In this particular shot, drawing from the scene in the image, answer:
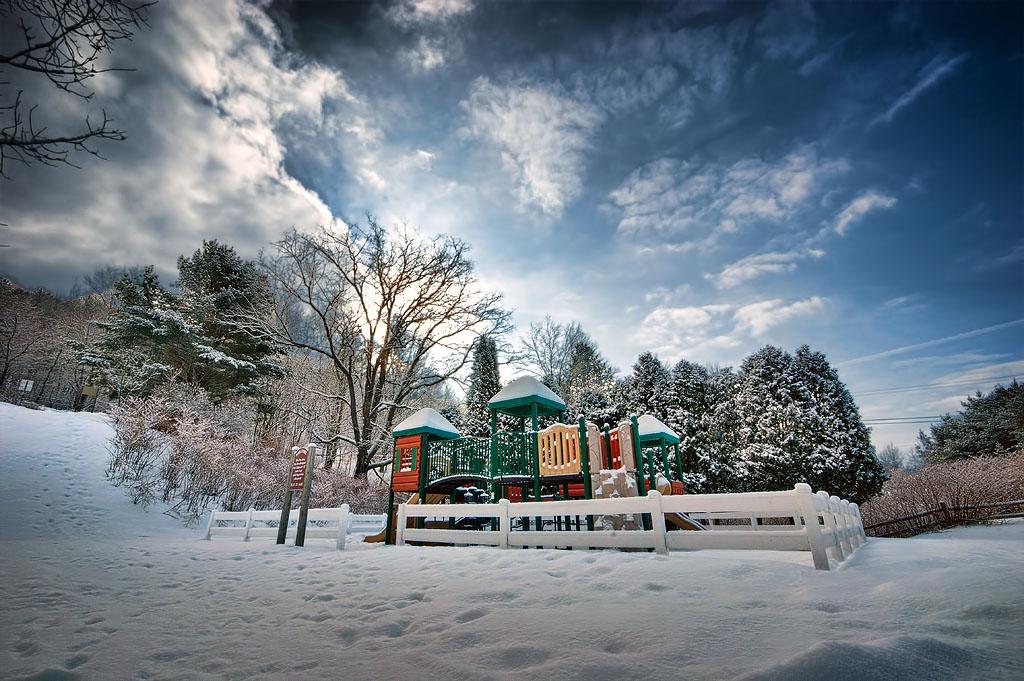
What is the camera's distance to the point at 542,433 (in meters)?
9.54


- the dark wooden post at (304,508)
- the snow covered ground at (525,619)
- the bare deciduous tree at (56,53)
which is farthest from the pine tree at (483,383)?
the bare deciduous tree at (56,53)

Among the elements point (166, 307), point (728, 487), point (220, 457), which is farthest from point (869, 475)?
point (166, 307)

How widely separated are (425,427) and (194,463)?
315 inches

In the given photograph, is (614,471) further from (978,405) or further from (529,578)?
(978,405)

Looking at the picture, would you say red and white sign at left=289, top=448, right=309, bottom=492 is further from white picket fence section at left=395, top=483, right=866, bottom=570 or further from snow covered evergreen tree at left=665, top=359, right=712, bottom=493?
snow covered evergreen tree at left=665, top=359, right=712, bottom=493

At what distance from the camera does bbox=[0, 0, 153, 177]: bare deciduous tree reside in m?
3.76

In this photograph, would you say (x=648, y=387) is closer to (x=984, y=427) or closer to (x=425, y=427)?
(x=425, y=427)

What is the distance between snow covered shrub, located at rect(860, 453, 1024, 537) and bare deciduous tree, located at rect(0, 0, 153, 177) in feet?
63.5

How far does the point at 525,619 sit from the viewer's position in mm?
2893

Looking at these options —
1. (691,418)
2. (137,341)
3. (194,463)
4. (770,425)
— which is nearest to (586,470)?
(691,418)

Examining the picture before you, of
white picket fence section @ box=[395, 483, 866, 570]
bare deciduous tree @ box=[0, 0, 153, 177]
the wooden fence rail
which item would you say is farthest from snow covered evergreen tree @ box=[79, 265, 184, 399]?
the wooden fence rail

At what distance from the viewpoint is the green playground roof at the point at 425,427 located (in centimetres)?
1074

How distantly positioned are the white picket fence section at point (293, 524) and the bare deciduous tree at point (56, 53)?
6.32 metres

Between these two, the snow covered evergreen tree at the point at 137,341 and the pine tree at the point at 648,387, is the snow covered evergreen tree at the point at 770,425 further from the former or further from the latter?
the snow covered evergreen tree at the point at 137,341
